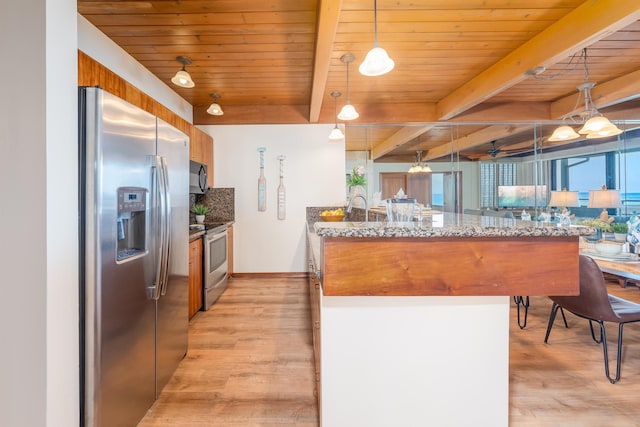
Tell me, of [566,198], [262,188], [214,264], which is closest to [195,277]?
[214,264]

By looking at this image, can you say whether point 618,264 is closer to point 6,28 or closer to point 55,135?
point 55,135

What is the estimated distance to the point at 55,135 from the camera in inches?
47.1

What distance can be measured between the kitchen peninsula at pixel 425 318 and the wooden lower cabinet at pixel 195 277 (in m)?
2.02

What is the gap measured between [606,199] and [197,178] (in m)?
4.76

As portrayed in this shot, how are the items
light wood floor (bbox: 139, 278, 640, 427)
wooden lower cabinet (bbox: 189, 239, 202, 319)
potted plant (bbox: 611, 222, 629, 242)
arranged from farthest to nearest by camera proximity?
wooden lower cabinet (bbox: 189, 239, 202, 319) → potted plant (bbox: 611, 222, 629, 242) → light wood floor (bbox: 139, 278, 640, 427)

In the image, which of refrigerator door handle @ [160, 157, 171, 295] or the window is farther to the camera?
the window

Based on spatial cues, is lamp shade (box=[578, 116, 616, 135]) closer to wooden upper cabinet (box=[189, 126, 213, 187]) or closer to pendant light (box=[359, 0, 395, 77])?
pendant light (box=[359, 0, 395, 77])

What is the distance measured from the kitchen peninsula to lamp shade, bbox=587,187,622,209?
293 cm

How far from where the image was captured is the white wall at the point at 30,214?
3.83 feet

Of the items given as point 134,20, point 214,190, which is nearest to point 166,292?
point 134,20

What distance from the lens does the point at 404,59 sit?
2.91m

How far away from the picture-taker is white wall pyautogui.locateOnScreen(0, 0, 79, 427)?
3.83 feet

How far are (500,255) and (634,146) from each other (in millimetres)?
4783

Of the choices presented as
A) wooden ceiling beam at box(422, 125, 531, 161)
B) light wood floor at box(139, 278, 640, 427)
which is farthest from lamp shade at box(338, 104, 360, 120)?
wooden ceiling beam at box(422, 125, 531, 161)
